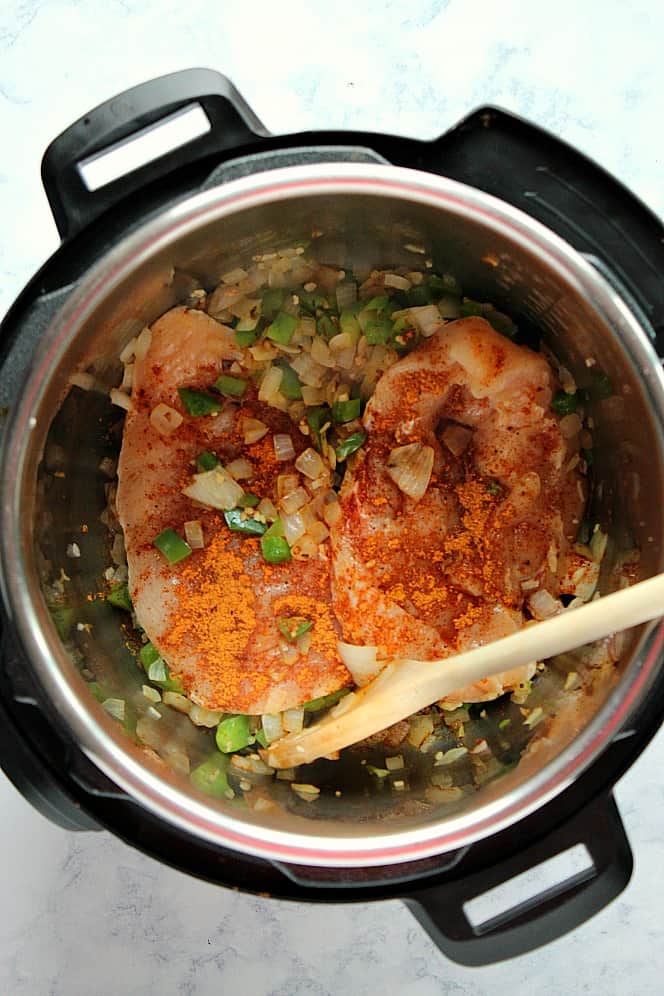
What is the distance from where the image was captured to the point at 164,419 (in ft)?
4.33

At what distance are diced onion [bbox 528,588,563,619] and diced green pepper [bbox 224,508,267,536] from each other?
42 cm

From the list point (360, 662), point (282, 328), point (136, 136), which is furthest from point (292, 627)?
point (136, 136)

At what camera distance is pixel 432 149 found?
106cm

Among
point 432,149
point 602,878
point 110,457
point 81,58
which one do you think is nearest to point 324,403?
point 110,457

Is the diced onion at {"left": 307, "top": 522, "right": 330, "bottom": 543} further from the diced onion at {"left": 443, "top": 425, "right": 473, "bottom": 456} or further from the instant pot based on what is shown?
the instant pot

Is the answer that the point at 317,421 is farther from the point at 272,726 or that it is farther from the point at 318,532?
the point at 272,726

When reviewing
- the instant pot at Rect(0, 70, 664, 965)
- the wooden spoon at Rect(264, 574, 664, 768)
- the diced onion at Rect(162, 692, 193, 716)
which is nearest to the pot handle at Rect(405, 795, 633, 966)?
the instant pot at Rect(0, 70, 664, 965)

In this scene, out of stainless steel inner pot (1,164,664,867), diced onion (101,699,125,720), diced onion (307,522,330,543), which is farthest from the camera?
diced onion (307,522,330,543)

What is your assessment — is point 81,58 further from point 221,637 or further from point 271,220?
point 221,637

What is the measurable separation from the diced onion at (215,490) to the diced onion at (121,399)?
0.47 ft

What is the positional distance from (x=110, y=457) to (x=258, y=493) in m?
0.23

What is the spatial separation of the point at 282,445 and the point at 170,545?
0.22 m

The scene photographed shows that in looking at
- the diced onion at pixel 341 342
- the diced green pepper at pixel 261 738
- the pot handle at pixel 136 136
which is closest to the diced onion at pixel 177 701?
the diced green pepper at pixel 261 738

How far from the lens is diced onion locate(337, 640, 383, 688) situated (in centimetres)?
135
